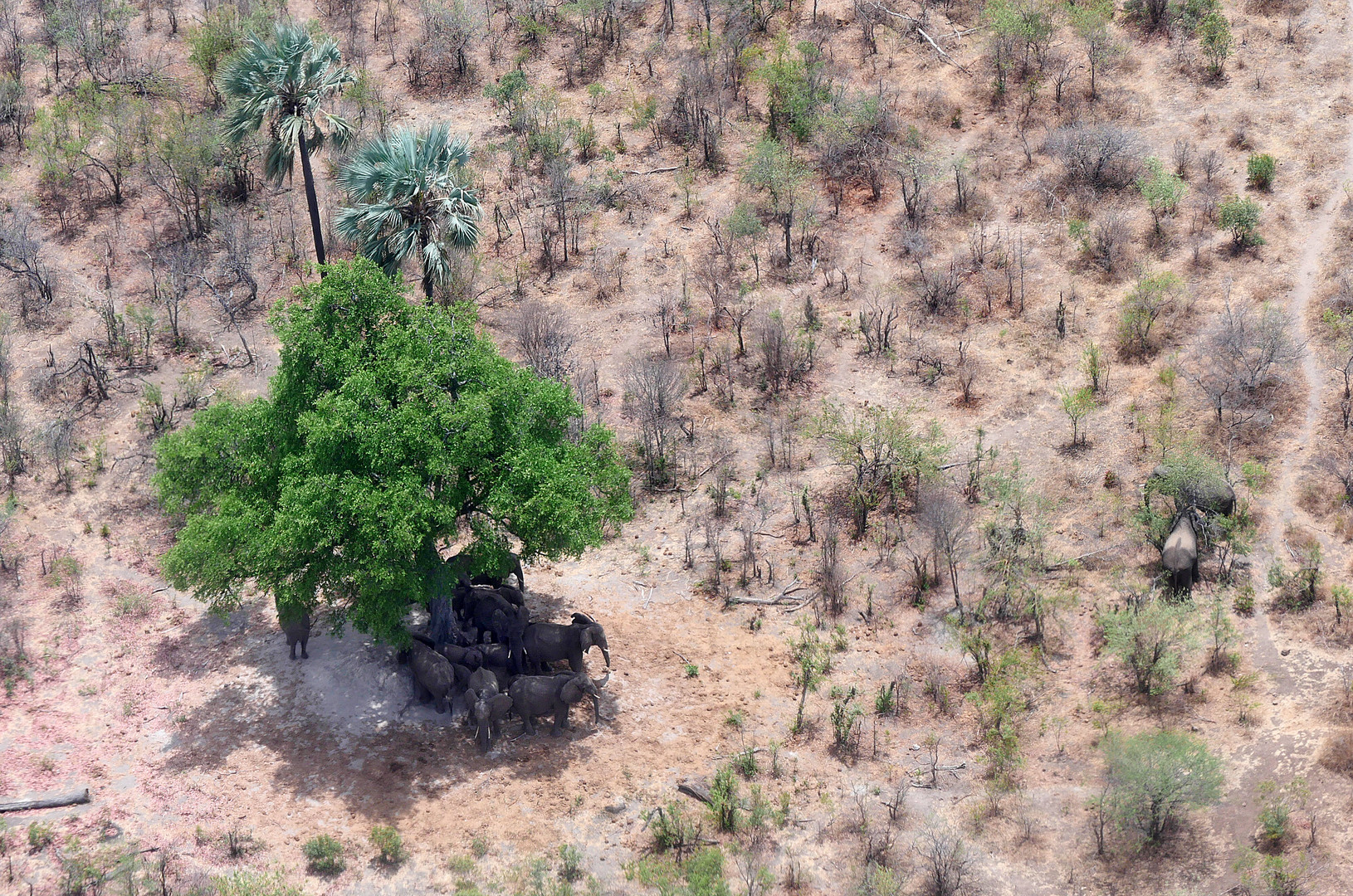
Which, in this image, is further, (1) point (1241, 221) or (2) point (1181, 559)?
(1) point (1241, 221)

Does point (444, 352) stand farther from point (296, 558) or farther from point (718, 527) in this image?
point (718, 527)

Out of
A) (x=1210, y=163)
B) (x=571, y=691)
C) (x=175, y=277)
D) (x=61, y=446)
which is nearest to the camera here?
(x=571, y=691)

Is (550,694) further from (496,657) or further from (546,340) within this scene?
(546,340)

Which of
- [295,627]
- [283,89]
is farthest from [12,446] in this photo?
[295,627]

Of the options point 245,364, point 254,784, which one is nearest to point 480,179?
point 245,364

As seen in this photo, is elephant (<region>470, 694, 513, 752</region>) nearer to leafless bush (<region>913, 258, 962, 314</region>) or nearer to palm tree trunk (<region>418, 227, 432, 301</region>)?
palm tree trunk (<region>418, 227, 432, 301</region>)

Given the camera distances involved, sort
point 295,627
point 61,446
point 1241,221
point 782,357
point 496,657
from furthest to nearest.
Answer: point 1241,221
point 782,357
point 61,446
point 295,627
point 496,657

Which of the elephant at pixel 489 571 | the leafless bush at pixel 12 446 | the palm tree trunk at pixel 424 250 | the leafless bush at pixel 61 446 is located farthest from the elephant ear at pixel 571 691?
the leafless bush at pixel 12 446
